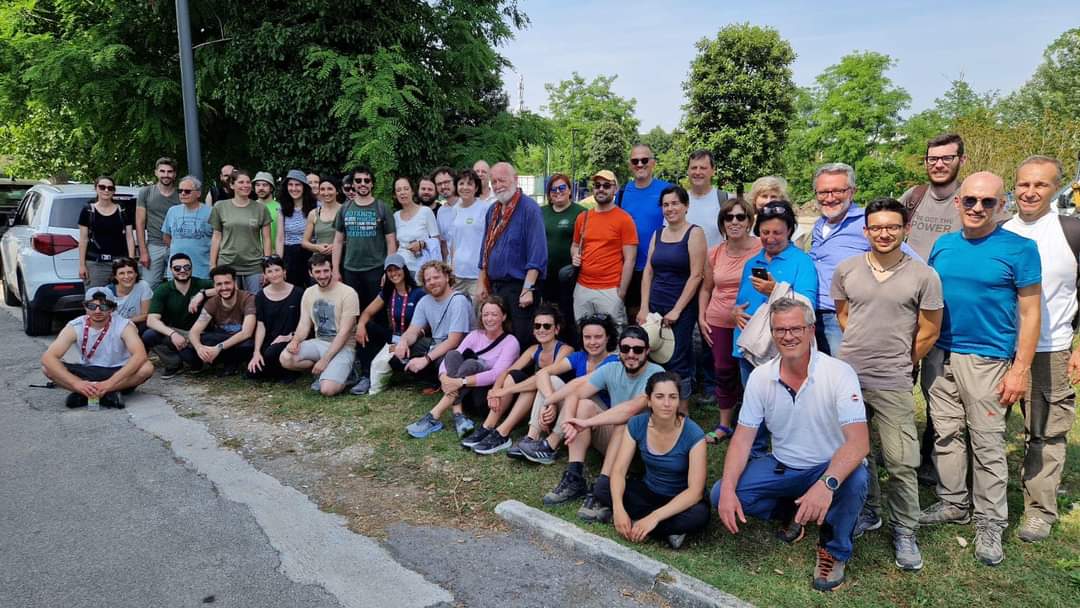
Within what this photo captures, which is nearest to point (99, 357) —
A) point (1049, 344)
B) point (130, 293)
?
point (130, 293)

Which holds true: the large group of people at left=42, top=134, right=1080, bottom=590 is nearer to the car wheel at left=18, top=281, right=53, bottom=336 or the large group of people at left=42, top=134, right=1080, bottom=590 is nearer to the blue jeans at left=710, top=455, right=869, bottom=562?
the blue jeans at left=710, top=455, right=869, bottom=562

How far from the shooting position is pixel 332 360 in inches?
264

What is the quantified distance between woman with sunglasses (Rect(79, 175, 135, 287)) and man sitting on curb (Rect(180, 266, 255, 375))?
1869 millimetres

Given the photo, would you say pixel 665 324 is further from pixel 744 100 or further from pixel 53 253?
pixel 744 100

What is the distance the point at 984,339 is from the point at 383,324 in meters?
5.25

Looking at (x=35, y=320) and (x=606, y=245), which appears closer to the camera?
(x=606, y=245)

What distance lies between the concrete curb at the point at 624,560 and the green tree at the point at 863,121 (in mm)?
37665

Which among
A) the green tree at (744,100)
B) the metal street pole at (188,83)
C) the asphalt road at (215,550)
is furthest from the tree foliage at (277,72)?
the green tree at (744,100)

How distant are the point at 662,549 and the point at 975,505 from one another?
1.68 meters

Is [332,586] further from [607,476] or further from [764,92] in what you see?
[764,92]

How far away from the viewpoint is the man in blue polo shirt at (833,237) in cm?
434

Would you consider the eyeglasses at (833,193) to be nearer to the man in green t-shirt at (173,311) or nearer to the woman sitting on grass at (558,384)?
the woman sitting on grass at (558,384)

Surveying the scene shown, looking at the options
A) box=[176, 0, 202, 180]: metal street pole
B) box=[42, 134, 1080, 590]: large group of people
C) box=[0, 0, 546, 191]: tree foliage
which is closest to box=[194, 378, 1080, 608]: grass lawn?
box=[42, 134, 1080, 590]: large group of people

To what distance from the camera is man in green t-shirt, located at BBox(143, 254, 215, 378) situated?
726 cm
